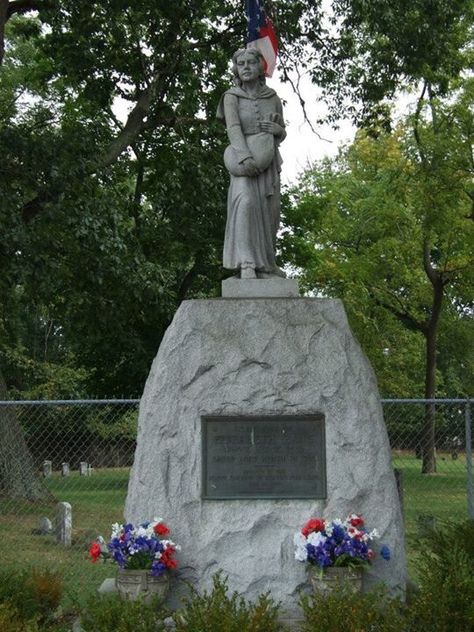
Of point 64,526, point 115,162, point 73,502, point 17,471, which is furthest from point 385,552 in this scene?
point 115,162

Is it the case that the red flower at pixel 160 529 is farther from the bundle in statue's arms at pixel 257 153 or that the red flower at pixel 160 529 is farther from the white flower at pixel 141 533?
the bundle in statue's arms at pixel 257 153

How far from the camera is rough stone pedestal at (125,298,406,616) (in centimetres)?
721

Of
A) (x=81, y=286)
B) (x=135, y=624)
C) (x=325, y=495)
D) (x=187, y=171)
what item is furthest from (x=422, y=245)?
(x=135, y=624)

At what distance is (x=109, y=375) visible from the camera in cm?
2567

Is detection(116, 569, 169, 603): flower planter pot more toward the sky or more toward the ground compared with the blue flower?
more toward the ground

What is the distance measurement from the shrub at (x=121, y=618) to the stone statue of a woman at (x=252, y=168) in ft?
9.66

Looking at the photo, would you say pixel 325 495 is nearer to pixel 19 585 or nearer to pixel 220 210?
pixel 19 585

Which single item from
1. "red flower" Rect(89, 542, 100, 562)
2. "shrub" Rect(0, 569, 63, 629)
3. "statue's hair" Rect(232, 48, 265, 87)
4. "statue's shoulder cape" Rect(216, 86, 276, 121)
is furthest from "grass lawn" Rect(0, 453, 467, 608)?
"statue's hair" Rect(232, 48, 265, 87)

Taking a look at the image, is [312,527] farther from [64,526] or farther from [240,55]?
[64,526]

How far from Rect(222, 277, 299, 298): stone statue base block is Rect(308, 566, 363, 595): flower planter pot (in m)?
2.20

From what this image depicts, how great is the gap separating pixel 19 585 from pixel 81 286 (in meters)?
12.1

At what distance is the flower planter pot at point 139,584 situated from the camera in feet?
22.3

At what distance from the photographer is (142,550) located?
6844mm

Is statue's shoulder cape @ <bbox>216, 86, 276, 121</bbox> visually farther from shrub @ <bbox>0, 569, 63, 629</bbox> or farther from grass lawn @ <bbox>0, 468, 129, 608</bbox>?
grass lawn @ <bbox>0, 468, 129, 608</bbox>
